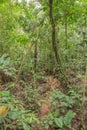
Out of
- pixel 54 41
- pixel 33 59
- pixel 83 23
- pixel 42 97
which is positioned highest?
pixel 83 23

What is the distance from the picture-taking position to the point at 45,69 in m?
5.44

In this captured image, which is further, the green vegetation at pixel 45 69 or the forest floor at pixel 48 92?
the forest floor at pixel 48 92

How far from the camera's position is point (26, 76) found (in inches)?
195

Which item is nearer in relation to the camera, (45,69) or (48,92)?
(48,92)

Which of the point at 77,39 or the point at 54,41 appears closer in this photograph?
the point at 54,41

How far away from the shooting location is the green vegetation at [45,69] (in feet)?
10.6

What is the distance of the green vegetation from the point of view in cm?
322

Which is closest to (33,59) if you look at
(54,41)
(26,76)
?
(26,76)

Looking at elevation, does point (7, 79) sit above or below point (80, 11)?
below

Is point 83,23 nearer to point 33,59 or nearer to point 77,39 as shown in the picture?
point 77,39

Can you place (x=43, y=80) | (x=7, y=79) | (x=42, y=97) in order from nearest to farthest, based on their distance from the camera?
1. (x=42, y=97)
2. (x=7, y=79)
3. (x=43, y=80)

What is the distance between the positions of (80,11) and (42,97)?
1875 mm

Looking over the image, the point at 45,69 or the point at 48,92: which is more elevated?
the point at 45,69

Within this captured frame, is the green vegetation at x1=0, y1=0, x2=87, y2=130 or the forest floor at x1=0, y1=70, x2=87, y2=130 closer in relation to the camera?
the green vegetation at x1=0, y1=0, x2=87, y2=130
